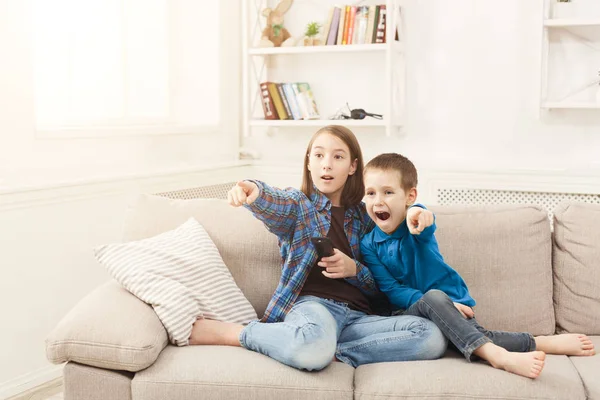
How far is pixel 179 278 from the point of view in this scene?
2.36 metres

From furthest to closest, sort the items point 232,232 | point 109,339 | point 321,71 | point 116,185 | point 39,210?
1. point 321,71
2. point 116,185
3. point 39,210
4. point 232,232
5. point 109,339

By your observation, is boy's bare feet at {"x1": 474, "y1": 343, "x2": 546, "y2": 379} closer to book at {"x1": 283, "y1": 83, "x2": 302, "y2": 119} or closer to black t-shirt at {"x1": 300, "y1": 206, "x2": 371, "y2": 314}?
black t-shirt at {"x1": 300, "y1": 206, "x2": 371, "y2": 314}

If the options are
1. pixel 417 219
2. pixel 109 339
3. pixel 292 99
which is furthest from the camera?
pixel 292 99

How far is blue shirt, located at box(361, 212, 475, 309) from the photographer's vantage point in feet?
7.68

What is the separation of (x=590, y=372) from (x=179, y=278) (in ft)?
3.85

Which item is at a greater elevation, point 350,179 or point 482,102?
point 482,102

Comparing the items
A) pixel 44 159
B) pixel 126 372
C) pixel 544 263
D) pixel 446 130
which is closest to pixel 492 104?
pixel 446 130

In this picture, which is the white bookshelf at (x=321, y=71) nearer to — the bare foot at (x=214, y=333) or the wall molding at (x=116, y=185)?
the wall molding at (x=116, y=185)

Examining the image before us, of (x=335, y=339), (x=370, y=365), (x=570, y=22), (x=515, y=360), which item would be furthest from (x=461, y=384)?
(x=570, y=22)

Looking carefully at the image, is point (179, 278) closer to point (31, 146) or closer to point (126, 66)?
point (31, 146)

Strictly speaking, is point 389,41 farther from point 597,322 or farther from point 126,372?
point 126,372

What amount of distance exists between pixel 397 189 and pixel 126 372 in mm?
961

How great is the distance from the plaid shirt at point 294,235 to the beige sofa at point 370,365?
94 millimetres

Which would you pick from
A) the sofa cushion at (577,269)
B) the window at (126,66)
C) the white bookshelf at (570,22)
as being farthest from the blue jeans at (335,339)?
the white bookshelf at (570,22)
